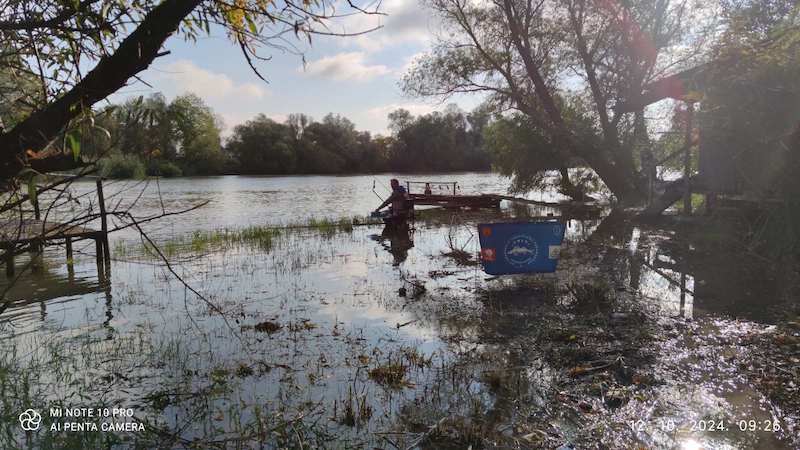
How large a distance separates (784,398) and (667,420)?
3.65 ft

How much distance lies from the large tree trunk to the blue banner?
263 inches

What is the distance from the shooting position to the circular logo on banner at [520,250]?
28.8 ft

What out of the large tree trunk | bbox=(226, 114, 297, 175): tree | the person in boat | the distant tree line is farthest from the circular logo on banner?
bbox=(226, 114, 297, 175): tree

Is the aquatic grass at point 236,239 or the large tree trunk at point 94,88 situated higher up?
the large tree trunk at point 94,88

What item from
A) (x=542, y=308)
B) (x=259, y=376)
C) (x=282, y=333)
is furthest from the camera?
(x=542, y=308)

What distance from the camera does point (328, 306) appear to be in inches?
330

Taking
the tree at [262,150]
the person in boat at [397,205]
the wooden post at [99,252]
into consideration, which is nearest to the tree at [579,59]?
the person in boat at [397,205]

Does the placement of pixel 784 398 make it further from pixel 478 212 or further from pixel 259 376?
pixel 478 212

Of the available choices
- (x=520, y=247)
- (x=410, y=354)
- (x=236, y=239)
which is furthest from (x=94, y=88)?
(x=236, y=239)

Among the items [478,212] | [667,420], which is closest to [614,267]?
[667,420]

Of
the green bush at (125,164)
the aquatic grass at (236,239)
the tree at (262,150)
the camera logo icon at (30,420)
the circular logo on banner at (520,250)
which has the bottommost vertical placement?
the camera logo icon at (30,420)

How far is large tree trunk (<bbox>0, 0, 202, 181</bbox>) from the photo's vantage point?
2.51 meters

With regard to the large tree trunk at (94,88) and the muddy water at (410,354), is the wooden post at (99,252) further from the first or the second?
the large tree trunk at (94,88)

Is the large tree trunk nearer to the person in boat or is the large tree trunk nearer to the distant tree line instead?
the person in boat
